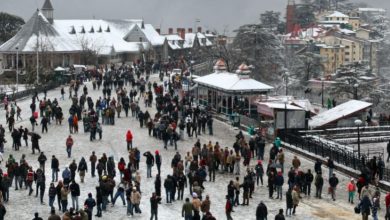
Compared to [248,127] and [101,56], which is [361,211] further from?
[101,56]

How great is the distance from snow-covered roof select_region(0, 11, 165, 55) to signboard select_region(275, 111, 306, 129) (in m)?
46.7

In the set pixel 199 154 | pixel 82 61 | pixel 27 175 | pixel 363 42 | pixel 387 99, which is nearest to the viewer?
pixel 27 175

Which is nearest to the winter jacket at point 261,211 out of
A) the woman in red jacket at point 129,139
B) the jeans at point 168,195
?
the jeans at point 168,195

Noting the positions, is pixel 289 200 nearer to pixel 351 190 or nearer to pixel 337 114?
pixel 351 190

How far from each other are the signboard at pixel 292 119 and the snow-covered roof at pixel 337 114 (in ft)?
8.49

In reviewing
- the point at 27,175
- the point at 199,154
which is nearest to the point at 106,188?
the point at 27,175

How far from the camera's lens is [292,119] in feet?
137

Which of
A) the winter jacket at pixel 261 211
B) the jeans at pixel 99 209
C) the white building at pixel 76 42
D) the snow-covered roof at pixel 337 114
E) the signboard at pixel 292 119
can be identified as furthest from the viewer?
the white building at pixel 76 42

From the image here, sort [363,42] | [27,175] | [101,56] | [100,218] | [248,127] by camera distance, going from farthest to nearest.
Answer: [363,42], [101,56], [248,127], [27,175], [100,218]

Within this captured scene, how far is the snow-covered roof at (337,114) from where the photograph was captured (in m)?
44.9

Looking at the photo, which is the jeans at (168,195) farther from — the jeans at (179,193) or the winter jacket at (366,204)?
the winter jacket at (366,204)

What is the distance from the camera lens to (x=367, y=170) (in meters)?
28.9

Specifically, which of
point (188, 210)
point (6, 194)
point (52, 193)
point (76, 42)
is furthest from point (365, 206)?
point (76, 42)

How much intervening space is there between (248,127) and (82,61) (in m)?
58.2
